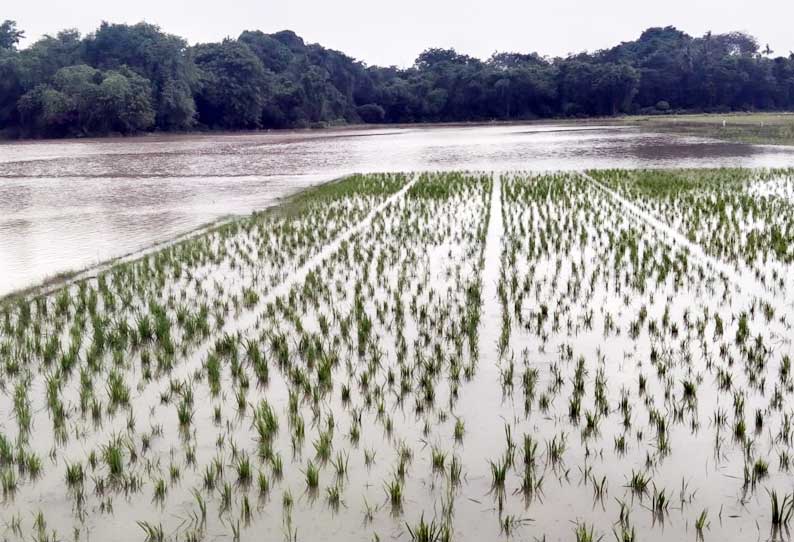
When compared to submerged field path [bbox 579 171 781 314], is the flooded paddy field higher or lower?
lower

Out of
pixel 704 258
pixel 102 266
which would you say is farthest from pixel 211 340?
pixel 704 258

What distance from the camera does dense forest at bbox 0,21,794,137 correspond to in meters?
64.8

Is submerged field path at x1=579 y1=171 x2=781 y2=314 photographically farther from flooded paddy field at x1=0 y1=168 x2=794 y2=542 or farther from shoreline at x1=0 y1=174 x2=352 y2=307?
shoreline at x1=0 y1=174 x2=352 y2=307

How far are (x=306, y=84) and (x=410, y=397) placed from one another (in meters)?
79.9

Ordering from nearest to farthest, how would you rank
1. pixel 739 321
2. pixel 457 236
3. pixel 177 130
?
1. pixel 739 321
2. pixel 457 236
3. pixel 177 130

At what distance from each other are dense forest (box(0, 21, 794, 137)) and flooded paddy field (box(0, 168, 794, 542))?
2368 inches

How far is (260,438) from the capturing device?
3625mm

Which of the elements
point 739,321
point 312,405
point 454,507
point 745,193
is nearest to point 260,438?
point 312,405

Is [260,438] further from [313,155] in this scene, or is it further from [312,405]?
[313,155]

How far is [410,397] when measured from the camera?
4.11 m

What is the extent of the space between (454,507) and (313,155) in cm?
2966

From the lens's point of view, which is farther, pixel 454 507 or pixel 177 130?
pixel 177 130

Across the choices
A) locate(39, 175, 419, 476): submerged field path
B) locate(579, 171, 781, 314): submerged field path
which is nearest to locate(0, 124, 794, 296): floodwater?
locate(39, 175, 419, 476): submerged field path

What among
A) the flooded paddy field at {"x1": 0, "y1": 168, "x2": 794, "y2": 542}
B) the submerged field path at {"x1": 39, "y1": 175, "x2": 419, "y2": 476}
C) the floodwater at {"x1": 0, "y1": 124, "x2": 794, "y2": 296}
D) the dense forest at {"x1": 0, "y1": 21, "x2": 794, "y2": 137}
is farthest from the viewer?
the dense forest at {"x1": 0, "y1": 21, "x2": 794, "y2": 137}
